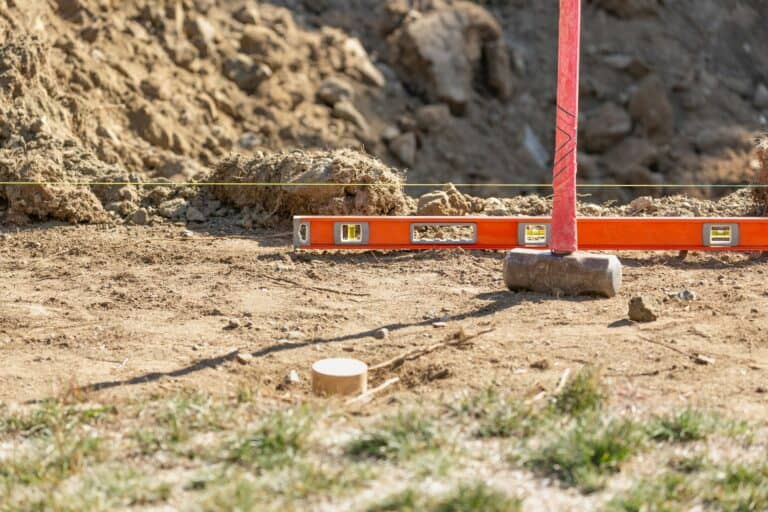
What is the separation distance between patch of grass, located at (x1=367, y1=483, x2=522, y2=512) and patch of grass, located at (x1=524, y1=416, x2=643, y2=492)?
1.00 feet

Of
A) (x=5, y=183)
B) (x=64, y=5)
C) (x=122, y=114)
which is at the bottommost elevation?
(x=5, y=183)

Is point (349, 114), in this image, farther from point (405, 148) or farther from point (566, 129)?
point (566, 129)

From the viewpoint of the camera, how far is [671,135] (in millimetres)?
14820

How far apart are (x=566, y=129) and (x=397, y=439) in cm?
291

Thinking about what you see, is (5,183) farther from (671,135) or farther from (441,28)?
(671,135)

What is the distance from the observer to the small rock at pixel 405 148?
13062 mm

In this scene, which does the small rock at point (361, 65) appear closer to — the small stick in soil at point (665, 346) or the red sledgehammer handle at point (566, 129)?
the red sledgehammer handle at point (566, 129)

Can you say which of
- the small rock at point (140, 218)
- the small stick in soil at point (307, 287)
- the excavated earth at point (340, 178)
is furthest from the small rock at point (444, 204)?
the small rock at point (140, 218)

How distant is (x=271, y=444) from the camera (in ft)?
11.8

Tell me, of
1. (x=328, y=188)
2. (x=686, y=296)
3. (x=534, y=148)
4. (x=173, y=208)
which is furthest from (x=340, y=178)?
(x=534, y=148)

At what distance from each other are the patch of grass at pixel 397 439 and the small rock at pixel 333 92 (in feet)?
32.4

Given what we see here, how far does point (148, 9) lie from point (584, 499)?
1079 centimetres

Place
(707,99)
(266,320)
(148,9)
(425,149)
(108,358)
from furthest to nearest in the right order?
1. (707,99)
2. (425,149)
3. (148,9)
4. (266,320)
5. (108,358)

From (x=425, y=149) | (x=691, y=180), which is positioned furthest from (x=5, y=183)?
(x=691, y=180)
